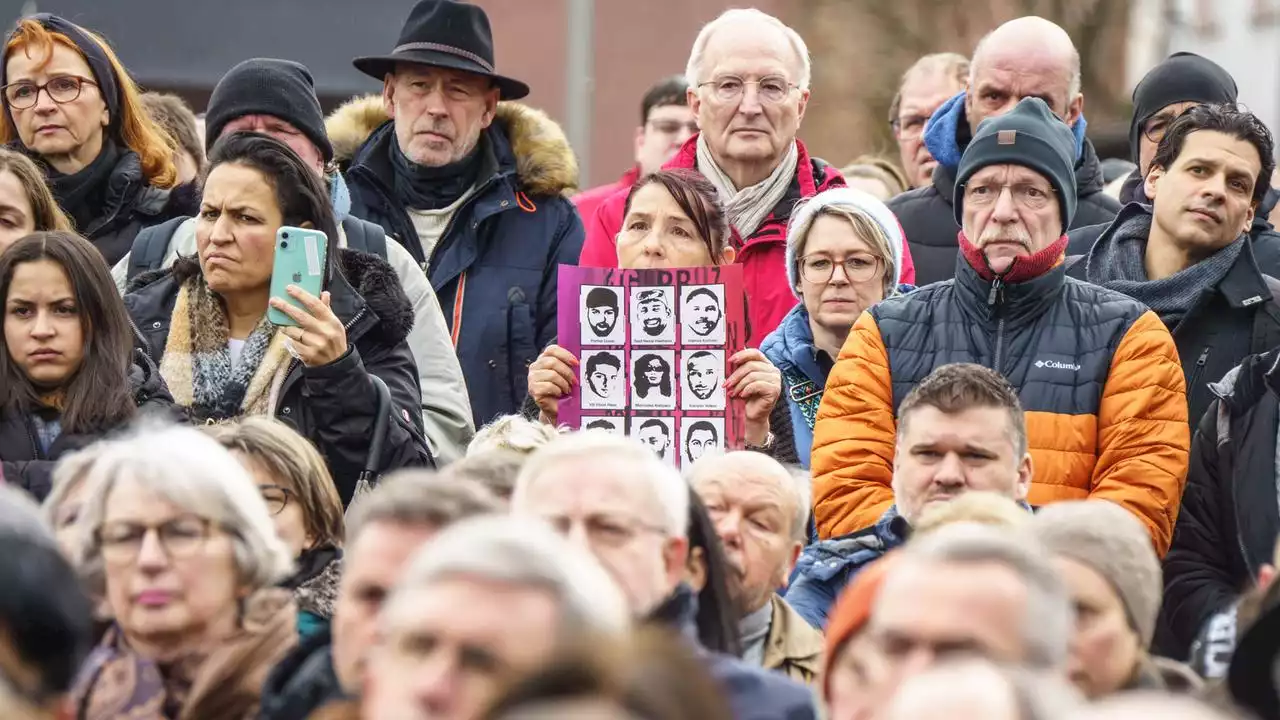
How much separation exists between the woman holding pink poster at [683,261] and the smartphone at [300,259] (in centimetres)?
71

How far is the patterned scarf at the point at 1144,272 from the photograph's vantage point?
8.04 m

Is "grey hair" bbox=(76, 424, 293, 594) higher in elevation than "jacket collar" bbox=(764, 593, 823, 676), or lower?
higher

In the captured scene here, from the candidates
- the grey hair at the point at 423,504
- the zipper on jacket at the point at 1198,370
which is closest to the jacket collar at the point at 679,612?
the grey hair at the point at 423,504

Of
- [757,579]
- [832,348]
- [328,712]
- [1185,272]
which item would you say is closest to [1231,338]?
[1185,272]

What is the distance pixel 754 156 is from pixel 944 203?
1.02 meters

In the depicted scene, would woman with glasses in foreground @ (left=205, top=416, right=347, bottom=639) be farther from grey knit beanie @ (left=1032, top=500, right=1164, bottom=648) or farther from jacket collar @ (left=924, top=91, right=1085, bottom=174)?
jacket collar @ (left=924, top=91, right=1085, bottom=174)

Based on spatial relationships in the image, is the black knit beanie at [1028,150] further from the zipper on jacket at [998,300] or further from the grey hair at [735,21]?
the grey hair at [735,21]

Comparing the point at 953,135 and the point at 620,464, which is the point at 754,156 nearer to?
the point at 953,135

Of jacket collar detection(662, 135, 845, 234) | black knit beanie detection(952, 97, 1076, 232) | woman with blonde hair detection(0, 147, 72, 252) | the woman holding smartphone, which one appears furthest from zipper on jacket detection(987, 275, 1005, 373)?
woman with blonde hair detection(0, 147, 72, 252)

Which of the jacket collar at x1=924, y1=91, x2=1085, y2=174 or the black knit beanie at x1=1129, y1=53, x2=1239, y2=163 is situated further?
the black knit beanie at x1=1129, y1=53, x2=1239, y2=163

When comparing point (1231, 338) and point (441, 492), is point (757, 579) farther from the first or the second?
point (1231, 338)

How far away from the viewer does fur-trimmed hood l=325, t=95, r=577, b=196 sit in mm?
9141

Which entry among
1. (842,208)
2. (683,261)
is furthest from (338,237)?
(842,208)

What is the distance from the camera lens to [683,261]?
25.9 feet
